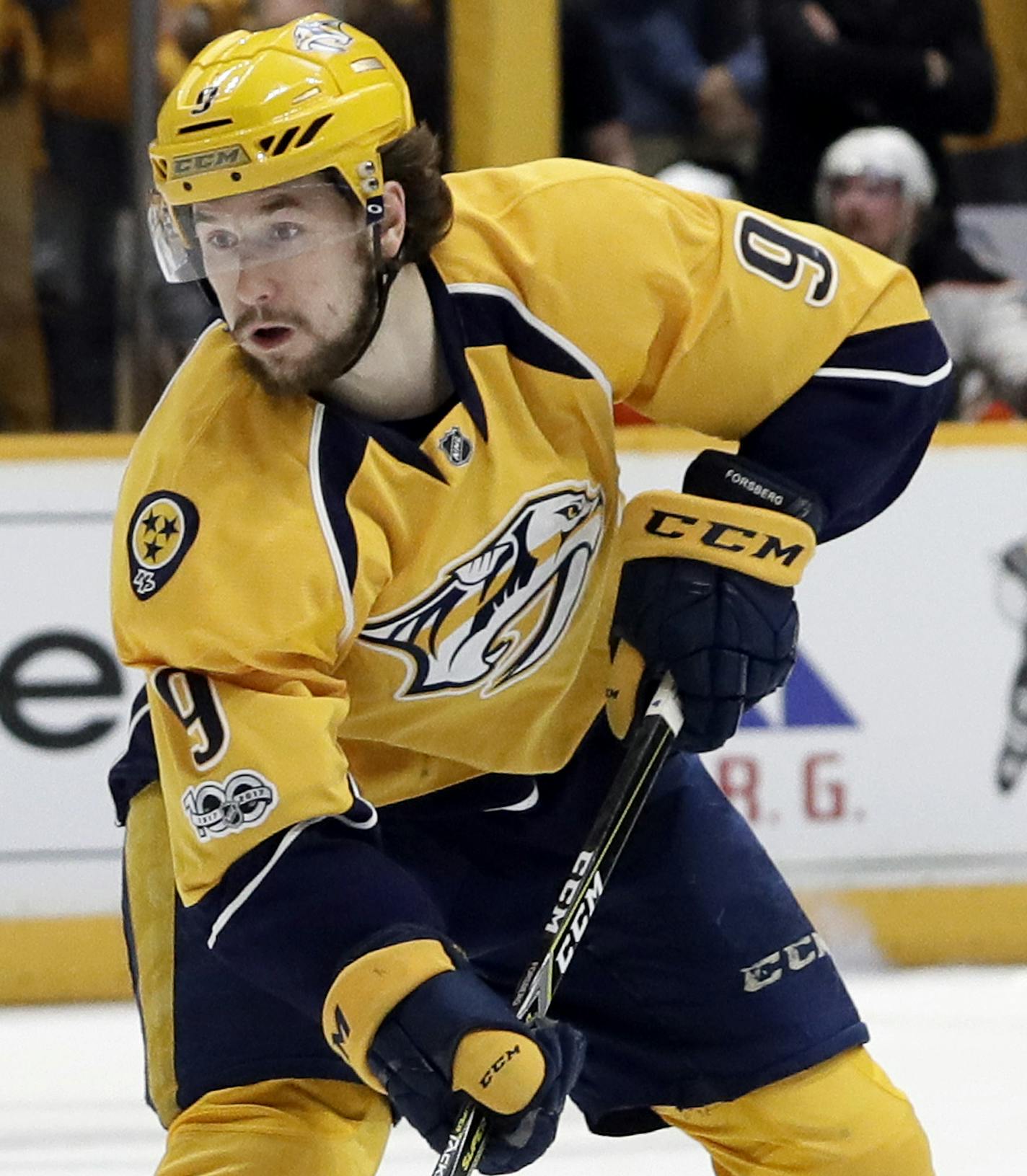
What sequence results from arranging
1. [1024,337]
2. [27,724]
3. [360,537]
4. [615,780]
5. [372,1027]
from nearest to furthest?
[372,1027] → [360,537] → [615,780] → [27,724] → [1024,337]

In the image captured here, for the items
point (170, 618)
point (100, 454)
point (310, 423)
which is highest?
point (310, 423)

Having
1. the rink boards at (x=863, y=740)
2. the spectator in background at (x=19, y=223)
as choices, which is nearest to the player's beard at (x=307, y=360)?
the rink boards at (x=863, y=740)

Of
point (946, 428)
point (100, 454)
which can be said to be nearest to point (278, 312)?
point (100, 454)

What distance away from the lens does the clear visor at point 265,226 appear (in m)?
1.82

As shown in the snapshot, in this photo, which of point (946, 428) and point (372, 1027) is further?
point (946, 428)

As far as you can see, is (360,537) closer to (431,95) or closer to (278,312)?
(278,312)

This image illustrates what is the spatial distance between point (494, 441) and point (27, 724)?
72.7 inches

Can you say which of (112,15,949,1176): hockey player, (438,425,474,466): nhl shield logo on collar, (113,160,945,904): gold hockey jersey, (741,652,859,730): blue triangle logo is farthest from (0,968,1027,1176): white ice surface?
(438,425,474,466): nhl shield logo on collar

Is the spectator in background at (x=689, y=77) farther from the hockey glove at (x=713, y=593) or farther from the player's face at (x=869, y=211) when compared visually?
the hockey glove at (x=713, y=593)

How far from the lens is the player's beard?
181 cm

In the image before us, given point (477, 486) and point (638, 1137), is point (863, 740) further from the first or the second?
point (477, 486)

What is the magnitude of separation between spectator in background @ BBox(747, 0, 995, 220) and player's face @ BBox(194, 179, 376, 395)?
2150 mm

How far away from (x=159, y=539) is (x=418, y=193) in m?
0.39

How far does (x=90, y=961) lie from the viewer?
3.62m
